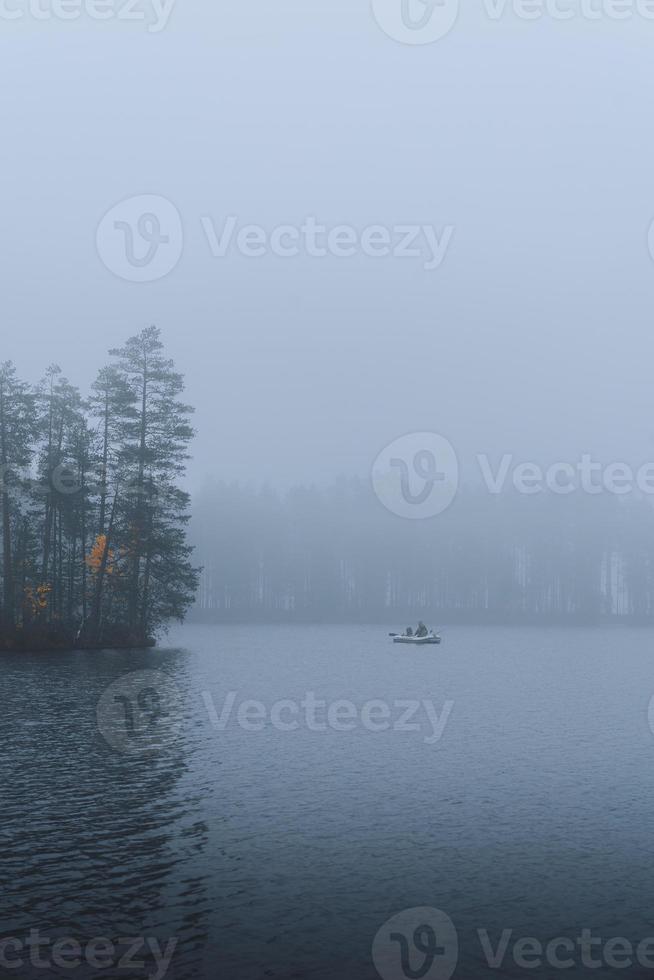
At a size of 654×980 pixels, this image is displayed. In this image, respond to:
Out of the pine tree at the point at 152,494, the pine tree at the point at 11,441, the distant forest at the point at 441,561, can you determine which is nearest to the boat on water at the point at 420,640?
the pine tree at the point at 152,494

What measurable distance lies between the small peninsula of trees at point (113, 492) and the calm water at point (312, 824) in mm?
29667

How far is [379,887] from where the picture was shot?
16562 millimetres

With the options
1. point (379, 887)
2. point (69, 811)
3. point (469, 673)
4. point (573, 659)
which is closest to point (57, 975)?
point (379, 887)

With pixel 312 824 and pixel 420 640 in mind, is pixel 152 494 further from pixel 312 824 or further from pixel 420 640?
pixel 312 824

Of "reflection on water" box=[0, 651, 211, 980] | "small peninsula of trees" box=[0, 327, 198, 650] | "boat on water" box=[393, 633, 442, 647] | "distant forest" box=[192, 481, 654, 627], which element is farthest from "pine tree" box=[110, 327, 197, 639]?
"distant forest" box=[192, 481, 654, 627]

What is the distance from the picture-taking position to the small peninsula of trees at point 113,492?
71.1 meters

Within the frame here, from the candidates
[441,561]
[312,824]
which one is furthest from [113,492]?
[441,561]

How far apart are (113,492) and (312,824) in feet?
194

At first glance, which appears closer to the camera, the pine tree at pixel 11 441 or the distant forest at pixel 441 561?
the pine tree at pixel 11 441

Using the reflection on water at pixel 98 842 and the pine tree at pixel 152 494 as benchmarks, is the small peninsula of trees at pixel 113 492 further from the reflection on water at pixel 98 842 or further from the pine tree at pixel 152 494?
the reflection on water at pixel 98 842

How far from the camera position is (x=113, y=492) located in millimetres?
76562

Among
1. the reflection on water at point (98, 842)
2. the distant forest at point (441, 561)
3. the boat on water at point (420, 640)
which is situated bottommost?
the reflection on water at point (98, 842)

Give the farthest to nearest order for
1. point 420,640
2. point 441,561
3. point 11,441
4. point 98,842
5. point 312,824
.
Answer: point 441,561 → point 420,640 → point 11,441 → point 312,824 → point 98,842

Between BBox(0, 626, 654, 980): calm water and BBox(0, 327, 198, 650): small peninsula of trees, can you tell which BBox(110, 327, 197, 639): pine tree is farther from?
BBox(0, 626, 654, 980): calm water
